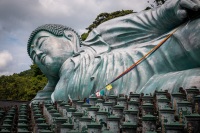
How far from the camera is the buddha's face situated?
27.6ft

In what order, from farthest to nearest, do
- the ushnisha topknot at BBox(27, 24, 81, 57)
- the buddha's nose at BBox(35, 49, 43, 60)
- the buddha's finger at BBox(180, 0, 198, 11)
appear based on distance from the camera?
the ushnisha topknot at BBox(27, 24, 81, 57), the buddha's nose at BBox(35, 49, 43, 60), the buddha's finger at BBox(180, 0, 198, 11)

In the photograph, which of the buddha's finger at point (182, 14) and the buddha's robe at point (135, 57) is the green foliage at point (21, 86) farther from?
the buddha's finger at point (182, 14)

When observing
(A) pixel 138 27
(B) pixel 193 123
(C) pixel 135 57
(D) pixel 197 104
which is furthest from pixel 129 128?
(A) pixel 138 27

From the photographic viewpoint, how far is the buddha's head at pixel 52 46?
842cm

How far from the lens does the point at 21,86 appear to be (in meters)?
20.1

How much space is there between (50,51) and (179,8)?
3.87m

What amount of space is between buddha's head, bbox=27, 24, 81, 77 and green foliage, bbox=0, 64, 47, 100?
31.1ft

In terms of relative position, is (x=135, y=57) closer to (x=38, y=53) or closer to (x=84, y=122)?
(x=38, y=53)

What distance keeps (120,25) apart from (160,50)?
150 cm

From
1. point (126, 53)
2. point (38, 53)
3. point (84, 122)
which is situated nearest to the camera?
point (84, 122)

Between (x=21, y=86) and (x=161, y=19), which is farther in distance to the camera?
(x=21, y=86)

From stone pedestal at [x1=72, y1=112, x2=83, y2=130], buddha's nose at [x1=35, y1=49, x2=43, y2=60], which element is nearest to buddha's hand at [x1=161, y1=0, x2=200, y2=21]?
stone pedestal at [x1=72, y1=112, x2=83, y2=130]

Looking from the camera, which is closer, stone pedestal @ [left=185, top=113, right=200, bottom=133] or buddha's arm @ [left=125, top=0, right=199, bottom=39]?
stone pedestal @ [left=185, top=113, right=200, bottom=133]

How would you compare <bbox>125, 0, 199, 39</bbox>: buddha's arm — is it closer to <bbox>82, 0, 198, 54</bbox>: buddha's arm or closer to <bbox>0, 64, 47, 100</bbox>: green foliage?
<bbox>82, 0, 198, 54</bbox>: buddha's arm
